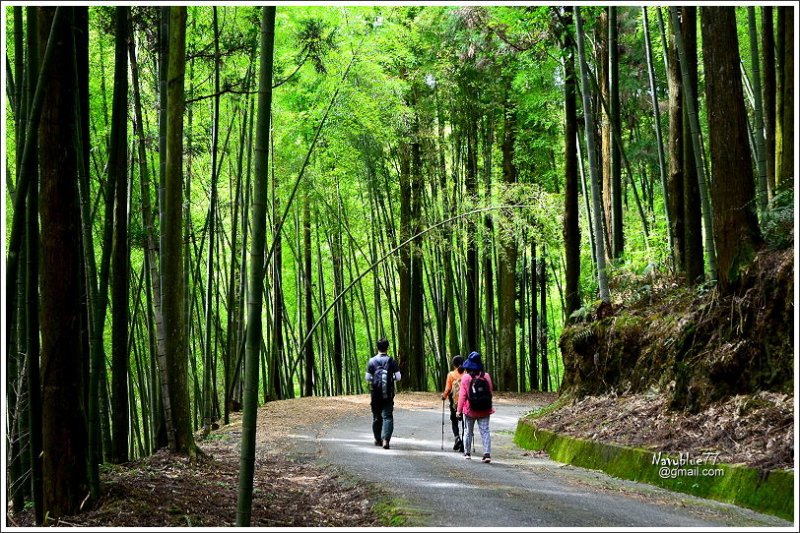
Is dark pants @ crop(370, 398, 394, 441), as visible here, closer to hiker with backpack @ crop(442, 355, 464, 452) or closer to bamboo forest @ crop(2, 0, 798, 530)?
bamboo forest @ crop(2, 0, 798, 530)

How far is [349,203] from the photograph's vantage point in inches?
643

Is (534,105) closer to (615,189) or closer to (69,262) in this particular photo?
(615,189)

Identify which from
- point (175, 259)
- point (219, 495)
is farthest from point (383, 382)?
point (219, 495)

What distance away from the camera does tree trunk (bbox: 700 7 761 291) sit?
5809mm

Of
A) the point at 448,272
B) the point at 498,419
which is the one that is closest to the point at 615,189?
the point at 498,419

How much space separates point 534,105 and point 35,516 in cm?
1208

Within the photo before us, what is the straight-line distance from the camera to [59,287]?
12.5 ft

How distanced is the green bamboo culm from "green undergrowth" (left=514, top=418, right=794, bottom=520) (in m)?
2.92

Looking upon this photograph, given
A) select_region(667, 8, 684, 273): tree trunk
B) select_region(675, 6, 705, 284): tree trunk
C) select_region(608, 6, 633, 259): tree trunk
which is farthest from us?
select_region(608, 6, 633, 259): tree trunk

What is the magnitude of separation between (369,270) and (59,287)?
16.8ft

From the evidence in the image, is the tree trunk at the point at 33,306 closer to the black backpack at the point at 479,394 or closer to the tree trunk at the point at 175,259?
the tree trunk at the point at 175,259

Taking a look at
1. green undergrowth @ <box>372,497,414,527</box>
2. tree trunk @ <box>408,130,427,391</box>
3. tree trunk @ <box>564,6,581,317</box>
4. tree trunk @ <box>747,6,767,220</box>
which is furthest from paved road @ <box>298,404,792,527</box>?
tree trunk @ <box>408,130,427,391</box>

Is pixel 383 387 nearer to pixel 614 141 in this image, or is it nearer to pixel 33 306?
pixel 614 141

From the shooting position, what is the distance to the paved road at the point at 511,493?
3941mm
